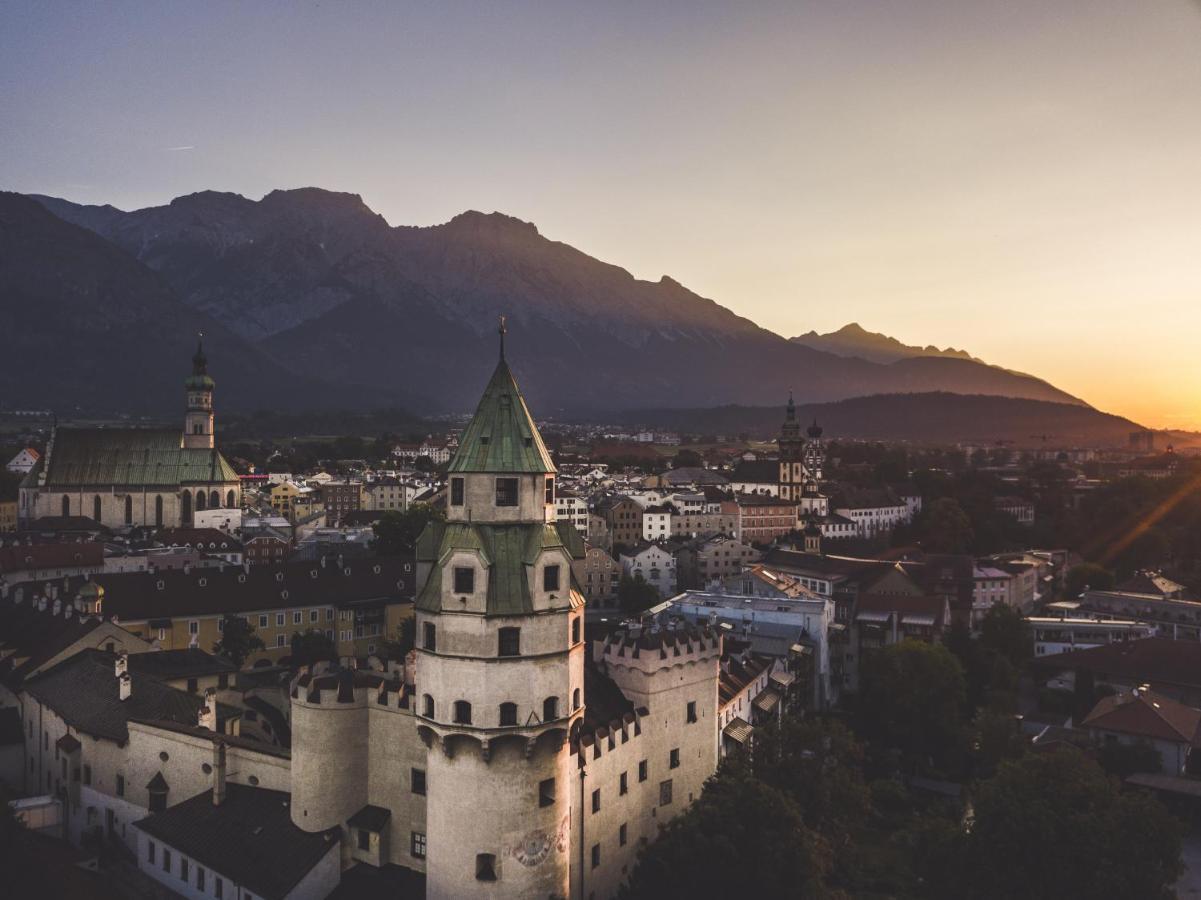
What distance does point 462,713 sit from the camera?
29656 mm

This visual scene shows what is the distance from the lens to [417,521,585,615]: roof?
2961 cm

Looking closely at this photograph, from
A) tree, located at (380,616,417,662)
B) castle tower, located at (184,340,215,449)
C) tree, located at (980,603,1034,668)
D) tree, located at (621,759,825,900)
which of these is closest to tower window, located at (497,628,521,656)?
tree, located at (621,759,825,900)

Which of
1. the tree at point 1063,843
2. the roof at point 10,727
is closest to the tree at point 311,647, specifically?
the roof at point 10,727

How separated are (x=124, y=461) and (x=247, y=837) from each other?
326 feet

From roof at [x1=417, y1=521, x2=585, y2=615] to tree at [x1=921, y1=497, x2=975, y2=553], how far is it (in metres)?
116

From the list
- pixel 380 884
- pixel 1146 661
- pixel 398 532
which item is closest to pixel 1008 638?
pixel 1146 661

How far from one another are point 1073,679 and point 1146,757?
19.3m

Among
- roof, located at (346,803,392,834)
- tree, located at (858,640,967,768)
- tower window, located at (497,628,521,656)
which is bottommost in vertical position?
tree, located at (858,640,967,768)

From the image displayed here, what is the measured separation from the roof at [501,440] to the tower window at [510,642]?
4.82 metres

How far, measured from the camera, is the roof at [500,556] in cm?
2961

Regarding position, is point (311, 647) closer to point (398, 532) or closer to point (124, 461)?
point (398, 532)

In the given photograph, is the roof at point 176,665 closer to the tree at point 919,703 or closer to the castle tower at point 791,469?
the tree at point 919,703

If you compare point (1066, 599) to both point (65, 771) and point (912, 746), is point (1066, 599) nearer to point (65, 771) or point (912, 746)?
point (912, 746)

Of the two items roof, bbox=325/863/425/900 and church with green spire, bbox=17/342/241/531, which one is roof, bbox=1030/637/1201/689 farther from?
church with green spire, bbox=17/342/241/531
